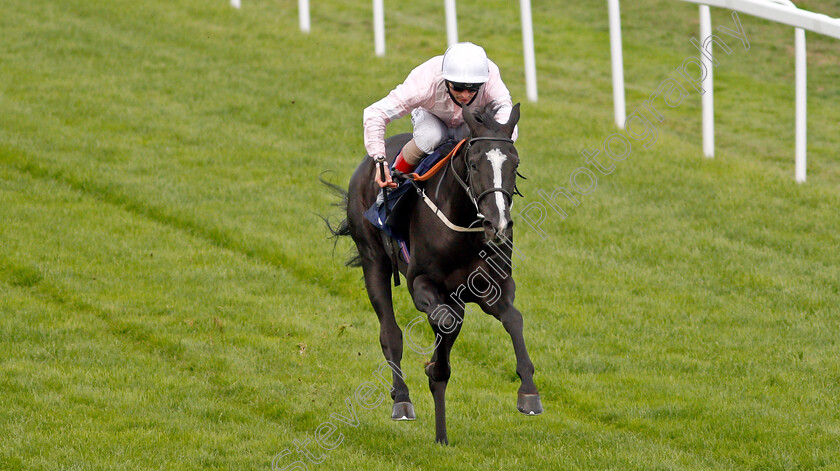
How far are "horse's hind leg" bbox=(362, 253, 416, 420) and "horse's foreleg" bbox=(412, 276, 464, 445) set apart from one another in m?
0.22

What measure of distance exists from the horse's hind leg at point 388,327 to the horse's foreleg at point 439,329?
0.73 feet

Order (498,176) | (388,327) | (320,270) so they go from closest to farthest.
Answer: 1. (498,176)
2. (388,327)
3. (320,270)

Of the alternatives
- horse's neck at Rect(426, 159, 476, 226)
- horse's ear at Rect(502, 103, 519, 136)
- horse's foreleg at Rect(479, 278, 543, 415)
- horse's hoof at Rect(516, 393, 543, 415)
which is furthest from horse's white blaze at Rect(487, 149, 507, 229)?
horse's hoof at Rect(516, 393, 543, 415)

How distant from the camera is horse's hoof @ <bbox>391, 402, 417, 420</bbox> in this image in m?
6.82

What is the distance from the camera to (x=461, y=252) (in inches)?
249

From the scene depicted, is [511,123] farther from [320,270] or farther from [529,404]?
[320,270]

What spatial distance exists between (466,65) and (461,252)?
1141mm

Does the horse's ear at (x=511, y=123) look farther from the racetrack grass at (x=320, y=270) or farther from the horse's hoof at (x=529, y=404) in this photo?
the racetrack grass at (x=320, y=270)

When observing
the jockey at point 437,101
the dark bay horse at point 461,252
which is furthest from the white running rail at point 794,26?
the dark bay horse at point 461,252

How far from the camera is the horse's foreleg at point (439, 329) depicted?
6.40 m

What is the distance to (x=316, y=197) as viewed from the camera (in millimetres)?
12375

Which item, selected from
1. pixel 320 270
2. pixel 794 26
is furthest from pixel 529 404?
pixel 794 26

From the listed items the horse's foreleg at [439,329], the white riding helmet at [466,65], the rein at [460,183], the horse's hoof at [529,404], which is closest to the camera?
the rein at [460,183]

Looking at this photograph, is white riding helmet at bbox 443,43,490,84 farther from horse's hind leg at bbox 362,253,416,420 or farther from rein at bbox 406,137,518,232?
horse's hind leg at bbox 362,253,416,420
